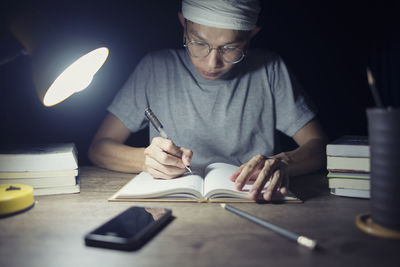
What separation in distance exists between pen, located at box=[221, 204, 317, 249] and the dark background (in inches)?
56.9

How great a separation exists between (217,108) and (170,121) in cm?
28

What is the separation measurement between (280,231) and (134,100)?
128 centimetres

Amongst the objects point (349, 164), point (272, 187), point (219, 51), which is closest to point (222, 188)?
point (272, 187)

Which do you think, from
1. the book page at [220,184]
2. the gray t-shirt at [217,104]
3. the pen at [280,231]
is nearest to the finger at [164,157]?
the book page at [220,184]

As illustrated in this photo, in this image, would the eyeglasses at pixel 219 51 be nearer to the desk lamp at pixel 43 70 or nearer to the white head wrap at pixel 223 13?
the white head wrap at pixel 223 13

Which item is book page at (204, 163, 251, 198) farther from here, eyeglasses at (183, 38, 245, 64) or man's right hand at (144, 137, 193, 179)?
eyeglasses at (183, 38, 245, 64)

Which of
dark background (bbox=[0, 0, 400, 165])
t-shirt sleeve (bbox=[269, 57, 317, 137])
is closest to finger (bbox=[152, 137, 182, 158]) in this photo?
t-shirt sleeve (bbox=[269, 57, 317, 137])

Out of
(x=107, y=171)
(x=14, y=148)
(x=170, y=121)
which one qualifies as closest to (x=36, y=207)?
(x=14, y=148)

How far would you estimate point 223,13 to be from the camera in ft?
4.81

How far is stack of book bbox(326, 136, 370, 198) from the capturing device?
986 mm

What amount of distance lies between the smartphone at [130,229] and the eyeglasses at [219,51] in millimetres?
940

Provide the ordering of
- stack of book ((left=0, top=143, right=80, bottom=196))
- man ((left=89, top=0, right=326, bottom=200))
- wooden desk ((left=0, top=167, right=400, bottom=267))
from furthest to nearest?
man ((left=89, top=0, right=326, bottom=200)) → stack of book ((left=0, top=143, right=80, bottom=196)) → wooden desk ((left=0, top=167, right=400, bottom=267))

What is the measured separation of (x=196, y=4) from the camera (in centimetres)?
150

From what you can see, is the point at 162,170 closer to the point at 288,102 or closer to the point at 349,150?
the point at 349,150
